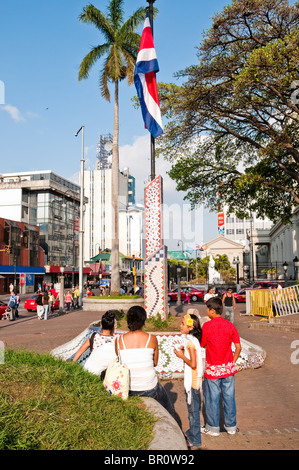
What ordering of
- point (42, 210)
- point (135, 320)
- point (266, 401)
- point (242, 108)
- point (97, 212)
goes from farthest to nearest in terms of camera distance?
point (97, 212)
point (42, 210)
point (242, 108)
point (266, 401)
point (135, 320)

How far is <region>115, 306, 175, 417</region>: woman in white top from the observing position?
A: 14.3 ft

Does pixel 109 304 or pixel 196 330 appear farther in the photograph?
pixel 109 304

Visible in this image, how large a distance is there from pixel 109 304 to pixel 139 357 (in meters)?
18.6

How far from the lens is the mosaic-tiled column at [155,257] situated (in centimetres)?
1116

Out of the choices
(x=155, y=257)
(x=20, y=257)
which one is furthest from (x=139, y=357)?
(x=20, y=257)

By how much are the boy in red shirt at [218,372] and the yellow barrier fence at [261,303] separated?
1416 cm

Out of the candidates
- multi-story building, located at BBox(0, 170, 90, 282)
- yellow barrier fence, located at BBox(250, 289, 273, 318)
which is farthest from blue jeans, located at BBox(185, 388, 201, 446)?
multi-story building, located at BBox(0, 170, 90, 282)

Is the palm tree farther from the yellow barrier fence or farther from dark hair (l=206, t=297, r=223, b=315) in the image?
dark hair (l=206, t=297, r=223, b=315)

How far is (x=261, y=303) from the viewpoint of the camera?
19859 millimetres

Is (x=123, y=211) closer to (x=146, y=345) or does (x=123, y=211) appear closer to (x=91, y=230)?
(x=91, y=230)

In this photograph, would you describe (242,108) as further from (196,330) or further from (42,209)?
(42,209)

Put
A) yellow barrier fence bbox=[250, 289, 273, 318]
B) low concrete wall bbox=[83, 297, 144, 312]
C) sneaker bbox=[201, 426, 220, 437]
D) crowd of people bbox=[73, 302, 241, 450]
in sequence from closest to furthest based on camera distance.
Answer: crowd of people bbox=[73, 302, 241, 450] → sneaker bbox=[201, 426, 220, 437] → yellow barrier fence bbox=[250, 289, 273, 318] → low concrete wall bbox=[83, 297, 144, 312]

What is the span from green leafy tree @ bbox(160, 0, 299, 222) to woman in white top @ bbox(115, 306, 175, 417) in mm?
13521

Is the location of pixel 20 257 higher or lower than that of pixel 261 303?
higher
